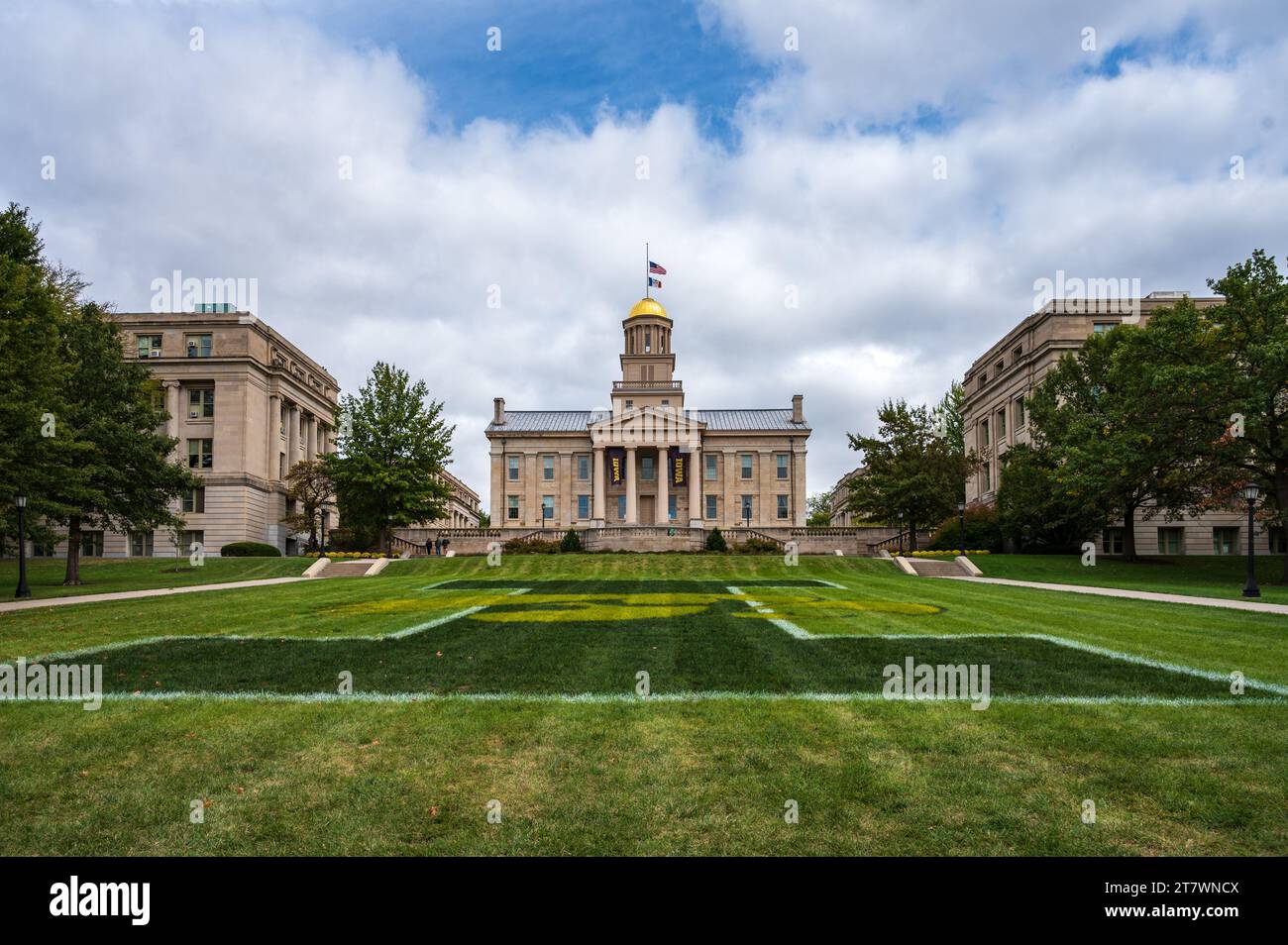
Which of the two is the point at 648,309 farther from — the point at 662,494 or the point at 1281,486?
the point at 1281,486

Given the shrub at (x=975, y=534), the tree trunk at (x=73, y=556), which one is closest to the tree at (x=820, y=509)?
the shrub at (x=975, y=534)

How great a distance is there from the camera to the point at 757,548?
2244 inches

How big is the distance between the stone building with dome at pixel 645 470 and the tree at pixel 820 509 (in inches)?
2058

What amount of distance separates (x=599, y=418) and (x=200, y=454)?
120ft

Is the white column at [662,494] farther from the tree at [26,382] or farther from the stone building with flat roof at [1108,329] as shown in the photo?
the tree at [26,382]

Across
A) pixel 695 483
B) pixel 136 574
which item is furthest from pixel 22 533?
pixel 695 483

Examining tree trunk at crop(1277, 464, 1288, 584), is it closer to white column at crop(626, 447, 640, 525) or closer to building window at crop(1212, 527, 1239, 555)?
building window at crop(1212, 527, 1239, 555)

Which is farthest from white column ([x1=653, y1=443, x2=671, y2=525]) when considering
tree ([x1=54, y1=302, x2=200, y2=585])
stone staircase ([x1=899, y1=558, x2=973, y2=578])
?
tree ([x1=54, y1=302, x2=200, y2=585])

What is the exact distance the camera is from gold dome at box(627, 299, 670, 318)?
90.5 metres

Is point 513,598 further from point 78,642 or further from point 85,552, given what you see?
point 85,552

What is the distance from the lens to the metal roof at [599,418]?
85.4 metres

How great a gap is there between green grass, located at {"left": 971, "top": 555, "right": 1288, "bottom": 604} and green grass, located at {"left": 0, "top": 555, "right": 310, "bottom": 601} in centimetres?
3533
